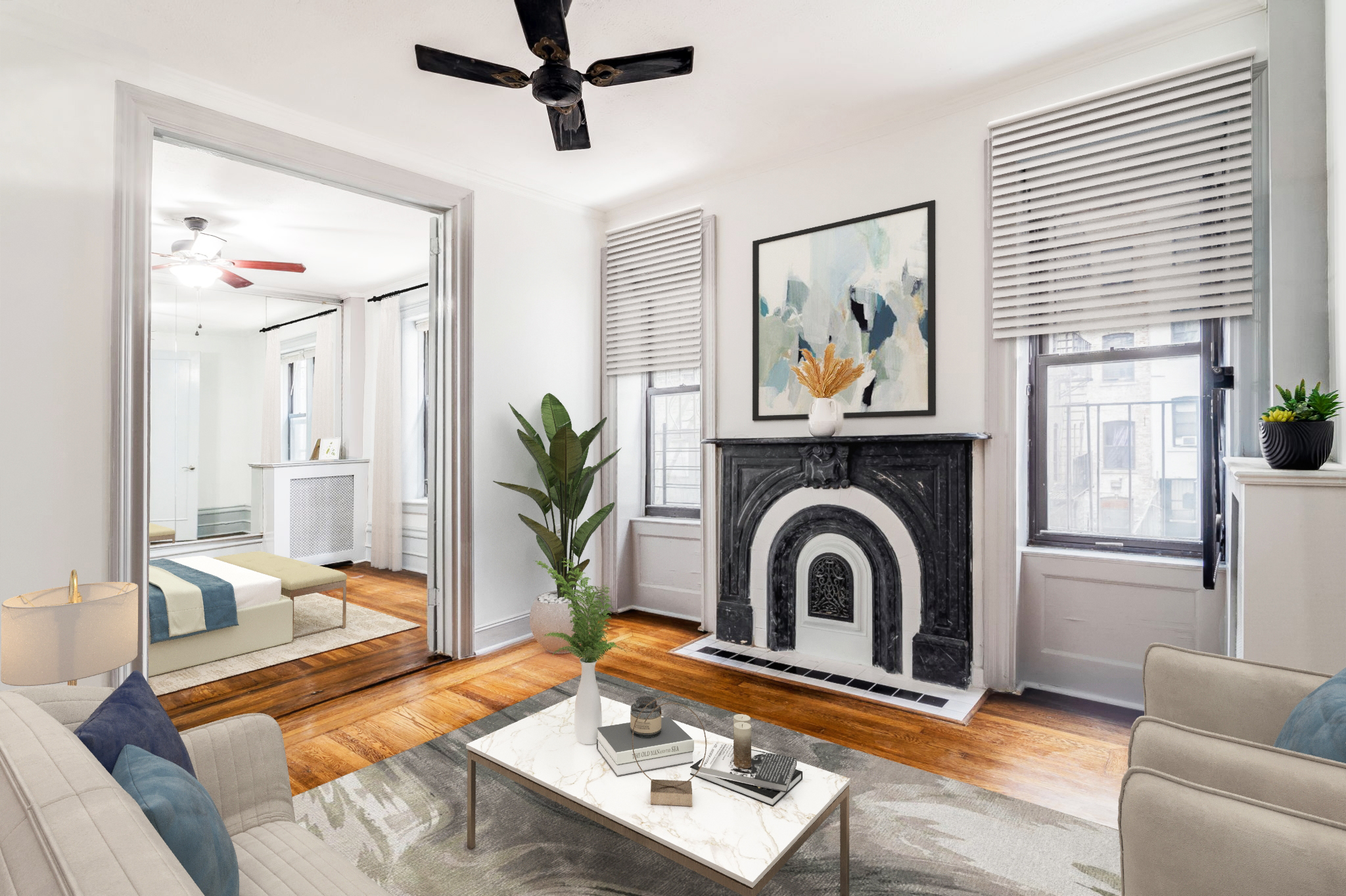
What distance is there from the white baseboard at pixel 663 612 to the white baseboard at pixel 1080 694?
6.44 feet

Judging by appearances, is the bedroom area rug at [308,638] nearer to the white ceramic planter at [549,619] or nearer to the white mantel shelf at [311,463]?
the white ceramic planter at [549,619]

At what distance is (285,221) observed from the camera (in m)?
4.54

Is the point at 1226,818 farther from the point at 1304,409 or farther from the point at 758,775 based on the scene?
the point at 1304,409

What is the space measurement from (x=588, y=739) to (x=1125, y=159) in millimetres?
3181

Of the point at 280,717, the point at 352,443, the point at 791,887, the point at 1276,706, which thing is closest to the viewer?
the point at 1276,706

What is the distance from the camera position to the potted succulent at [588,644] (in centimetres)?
189

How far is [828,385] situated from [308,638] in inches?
142

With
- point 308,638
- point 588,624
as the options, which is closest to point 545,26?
point 588,624

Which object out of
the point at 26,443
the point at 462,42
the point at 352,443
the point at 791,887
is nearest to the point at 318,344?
the point at 352,443

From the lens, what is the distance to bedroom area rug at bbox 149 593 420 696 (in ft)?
11.2

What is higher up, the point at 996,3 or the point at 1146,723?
the point at 996,3

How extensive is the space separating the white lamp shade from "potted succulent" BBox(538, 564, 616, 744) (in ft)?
3.73

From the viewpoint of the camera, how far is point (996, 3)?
8.04 feet

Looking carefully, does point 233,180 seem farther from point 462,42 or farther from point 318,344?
point 318,344
